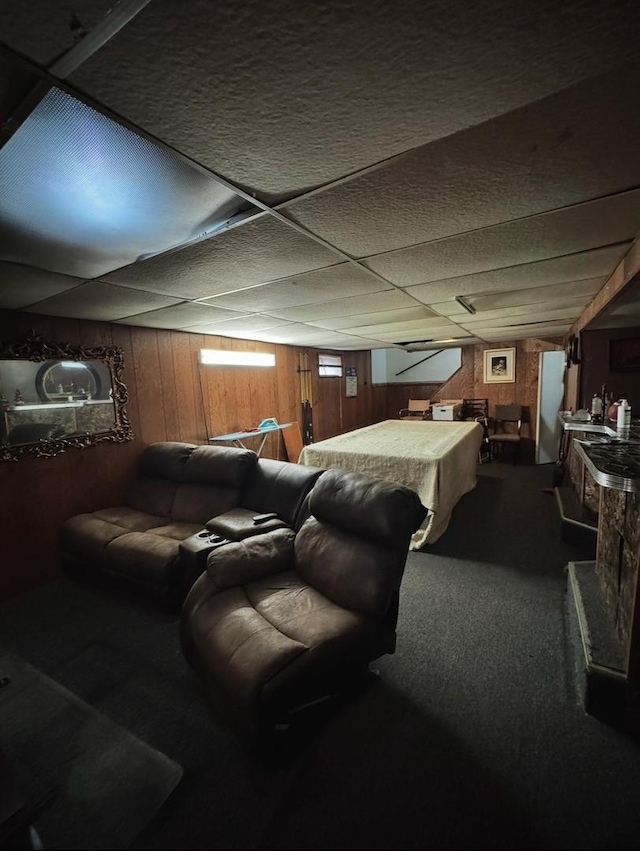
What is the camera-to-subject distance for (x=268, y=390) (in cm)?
503

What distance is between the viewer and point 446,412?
6.18 metres

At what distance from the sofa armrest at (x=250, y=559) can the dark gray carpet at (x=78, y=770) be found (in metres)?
0.67

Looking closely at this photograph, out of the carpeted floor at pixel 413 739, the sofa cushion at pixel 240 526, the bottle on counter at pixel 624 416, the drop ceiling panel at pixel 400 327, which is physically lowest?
the carpeted floor at pixel 413 739

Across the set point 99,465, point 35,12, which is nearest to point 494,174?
point 35,12

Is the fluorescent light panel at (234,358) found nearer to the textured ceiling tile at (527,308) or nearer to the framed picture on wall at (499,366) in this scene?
the textured ceiling tile at (527,308)

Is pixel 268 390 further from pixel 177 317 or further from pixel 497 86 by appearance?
pixel 497 86

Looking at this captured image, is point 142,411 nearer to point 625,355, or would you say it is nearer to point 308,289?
point 308,289

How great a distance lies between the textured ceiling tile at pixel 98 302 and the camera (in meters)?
2.17

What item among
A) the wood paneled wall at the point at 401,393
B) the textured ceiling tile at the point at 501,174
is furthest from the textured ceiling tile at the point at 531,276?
the wood paneled wall at the point at 401,393

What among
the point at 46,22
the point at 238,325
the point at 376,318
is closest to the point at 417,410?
the point at 376,318

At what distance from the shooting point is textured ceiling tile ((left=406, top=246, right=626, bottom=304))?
1864mm

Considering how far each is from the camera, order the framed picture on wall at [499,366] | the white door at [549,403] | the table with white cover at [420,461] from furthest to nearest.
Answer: the framed picture on wall at [499,366], the white door at [549,403], the table with white cover at [420,461]

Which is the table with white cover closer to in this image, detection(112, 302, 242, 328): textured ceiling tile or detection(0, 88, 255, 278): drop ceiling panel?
detection(112, 302, 242, 328): textured ceiling tile

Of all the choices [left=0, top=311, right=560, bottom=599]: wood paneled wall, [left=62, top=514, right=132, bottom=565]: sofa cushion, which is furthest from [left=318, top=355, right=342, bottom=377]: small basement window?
[left=62, top=514, right=132, bottom=565]: sofa cushion
